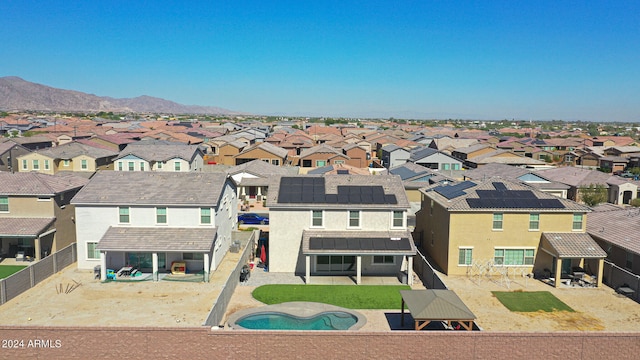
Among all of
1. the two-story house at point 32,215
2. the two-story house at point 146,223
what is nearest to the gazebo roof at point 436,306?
the two-story house at point 146,223

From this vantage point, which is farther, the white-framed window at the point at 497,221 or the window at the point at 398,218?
the window at the point at 398,218

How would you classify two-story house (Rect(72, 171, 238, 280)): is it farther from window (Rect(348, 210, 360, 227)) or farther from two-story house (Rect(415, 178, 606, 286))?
two-story house (Rect(415, 178, 606, 286))

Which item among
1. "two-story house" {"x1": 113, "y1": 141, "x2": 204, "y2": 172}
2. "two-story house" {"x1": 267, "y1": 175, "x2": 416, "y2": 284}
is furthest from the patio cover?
"two-story house" {"x1": 113, "y1": 141, "x2": 204, "y2": 172}

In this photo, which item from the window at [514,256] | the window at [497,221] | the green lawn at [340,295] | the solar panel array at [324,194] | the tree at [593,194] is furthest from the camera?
the tree at [593,194]

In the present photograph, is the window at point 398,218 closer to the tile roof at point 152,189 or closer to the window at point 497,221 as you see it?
the window at point 497,221

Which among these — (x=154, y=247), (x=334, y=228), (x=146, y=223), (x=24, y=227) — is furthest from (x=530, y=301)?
(x=24, y=227)
